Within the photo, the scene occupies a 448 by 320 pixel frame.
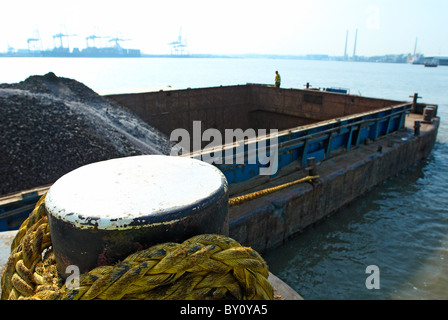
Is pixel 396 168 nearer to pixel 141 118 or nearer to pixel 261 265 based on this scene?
pixel 141 118

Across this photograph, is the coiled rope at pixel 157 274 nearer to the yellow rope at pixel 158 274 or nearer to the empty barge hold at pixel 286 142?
the yellow rope at pixel 158 274

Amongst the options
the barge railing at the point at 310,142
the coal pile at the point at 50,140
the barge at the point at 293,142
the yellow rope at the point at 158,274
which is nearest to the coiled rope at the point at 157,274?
the yellow rope at the point at 158,274

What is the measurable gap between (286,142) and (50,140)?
16.7 feet

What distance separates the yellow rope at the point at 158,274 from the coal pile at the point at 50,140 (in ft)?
17.0

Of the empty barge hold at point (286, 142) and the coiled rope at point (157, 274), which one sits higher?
the coiled rope at point (157, 274)

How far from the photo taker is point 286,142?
264 inches

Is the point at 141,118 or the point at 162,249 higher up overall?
the point at 162,249

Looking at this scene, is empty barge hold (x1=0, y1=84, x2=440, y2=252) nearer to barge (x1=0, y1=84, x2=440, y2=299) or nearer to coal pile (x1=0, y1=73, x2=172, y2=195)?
barge (x1=0, y1=84, x2=440, y2=299)

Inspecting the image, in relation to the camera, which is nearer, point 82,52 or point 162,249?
point 162,249

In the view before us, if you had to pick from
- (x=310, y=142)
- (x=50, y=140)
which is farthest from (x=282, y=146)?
(x=50, y=140)

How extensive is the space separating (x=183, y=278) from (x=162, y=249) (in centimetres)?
16

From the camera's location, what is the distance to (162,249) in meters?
1.26

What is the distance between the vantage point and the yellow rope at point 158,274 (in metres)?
1.20
